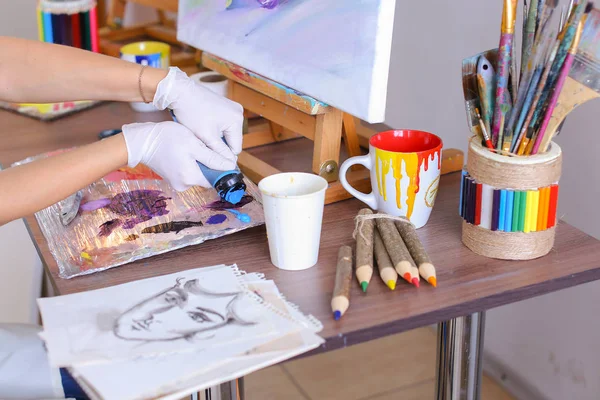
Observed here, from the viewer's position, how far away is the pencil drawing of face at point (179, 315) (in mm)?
744

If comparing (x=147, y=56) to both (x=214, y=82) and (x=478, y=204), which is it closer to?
(x=214, y=82)

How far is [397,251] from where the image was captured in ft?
2.83

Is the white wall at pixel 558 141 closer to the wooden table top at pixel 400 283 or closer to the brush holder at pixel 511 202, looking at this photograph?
the wooden table top at pixel 400 283

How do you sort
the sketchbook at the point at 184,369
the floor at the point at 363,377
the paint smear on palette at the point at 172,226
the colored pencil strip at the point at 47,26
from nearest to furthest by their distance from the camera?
the sketchbook at the point at 184,369
the paint smear on palette at the point at 172,226
the colored pencil strip at the point at 47,26
the floor at the point at 363,377

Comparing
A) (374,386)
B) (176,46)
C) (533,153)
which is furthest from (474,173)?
(176,46)

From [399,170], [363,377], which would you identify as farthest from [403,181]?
[363,377]

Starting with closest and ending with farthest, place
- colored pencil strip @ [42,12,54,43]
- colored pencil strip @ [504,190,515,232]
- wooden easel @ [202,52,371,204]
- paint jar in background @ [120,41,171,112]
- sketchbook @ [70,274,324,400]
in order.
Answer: sketchbook @ [70,274,324,400] < colored pencil strip @ [504,190,515,232] < wooden easel @ [202,52,371,204] < paint jar in background @ [120,41,171,112] < colored pencil strip @ [42,12,54,43]

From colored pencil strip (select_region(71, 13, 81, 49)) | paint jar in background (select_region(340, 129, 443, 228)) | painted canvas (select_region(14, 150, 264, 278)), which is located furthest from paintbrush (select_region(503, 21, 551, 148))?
colored pencil strip (select_region(71, 13, 81, 49))

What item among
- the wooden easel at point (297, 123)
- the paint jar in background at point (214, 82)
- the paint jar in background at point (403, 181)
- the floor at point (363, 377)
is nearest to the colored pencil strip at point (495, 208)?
the paint jar in background at point (403, 181)

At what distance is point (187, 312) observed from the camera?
78cm

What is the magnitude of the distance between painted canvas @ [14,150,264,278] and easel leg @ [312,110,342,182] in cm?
11

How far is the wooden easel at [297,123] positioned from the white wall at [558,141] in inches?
18.7

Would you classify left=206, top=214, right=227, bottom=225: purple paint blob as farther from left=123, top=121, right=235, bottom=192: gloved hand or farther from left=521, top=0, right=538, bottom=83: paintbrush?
left=521, top=0, right=538, bottom=83: paintbrush

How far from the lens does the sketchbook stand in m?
0.66
